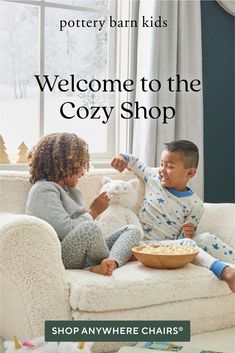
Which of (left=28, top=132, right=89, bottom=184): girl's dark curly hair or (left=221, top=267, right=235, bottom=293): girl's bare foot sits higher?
(left=28, top=132, right=89, bottom=184): girl's dark curly hair

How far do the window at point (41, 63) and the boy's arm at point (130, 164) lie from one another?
32cm

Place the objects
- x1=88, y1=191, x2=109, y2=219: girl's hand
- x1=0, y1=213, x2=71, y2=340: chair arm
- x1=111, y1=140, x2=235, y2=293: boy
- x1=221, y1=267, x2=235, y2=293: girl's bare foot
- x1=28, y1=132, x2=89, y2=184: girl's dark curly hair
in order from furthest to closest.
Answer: x1=111, y1=140, x2=235, y2=293: boy < x1=88, y1=191, x2=109, y2=219: girl's hand < x1=28, y1=132, x2=89, y2=184: girl's dark curly hair < x1=221, y1=267, x2=235, y2=293: girl's bare foot < x1=0, y1=213, x2=71, y2=340: chair arm

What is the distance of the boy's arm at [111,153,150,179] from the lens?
8.63 ft

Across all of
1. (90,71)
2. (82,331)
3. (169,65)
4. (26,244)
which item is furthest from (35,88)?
(82,331)

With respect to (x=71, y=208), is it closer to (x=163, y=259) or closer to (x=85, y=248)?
(x=85, y=248)

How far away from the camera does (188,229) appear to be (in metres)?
2.53

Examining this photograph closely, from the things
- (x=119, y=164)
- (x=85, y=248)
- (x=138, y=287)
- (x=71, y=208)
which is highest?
(x=119, y=164)

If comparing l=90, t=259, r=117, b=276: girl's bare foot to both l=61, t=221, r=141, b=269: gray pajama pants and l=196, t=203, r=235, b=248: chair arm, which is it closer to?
l=61, t=221, r=141, b=269: gray pajama pants

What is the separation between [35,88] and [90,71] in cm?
28

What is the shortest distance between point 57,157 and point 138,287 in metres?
0.61

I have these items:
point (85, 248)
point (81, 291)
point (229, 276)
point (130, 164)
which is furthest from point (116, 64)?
point (81, 291)

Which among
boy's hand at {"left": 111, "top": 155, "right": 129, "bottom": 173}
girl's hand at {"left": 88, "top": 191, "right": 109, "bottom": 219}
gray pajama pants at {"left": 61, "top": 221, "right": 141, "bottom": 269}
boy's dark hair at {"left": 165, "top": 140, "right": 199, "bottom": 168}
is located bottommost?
gray pajama pants at {"left": 61, "top": 221, "right": 141, "bottom": 269}

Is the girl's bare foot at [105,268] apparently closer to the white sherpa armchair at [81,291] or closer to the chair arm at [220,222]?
the white sherpa armchair at [81,291]

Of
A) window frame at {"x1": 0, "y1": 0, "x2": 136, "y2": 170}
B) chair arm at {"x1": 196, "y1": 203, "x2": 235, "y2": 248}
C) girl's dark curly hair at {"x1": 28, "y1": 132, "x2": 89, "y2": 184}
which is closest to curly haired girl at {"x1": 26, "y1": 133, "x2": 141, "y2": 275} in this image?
girl's dark curly hair at {"x1": 28, "y1": 132, "x2": 89, "y2": 184}
